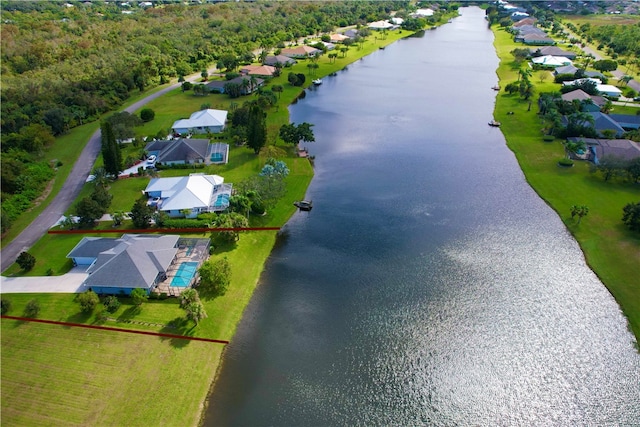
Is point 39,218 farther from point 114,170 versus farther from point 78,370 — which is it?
point 78,370

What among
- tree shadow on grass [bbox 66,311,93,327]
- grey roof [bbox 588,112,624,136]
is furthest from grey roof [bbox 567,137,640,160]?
tree shadow on grass [bbox 66,311,93,327]

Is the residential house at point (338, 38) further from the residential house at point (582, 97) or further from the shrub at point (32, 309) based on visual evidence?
the shrub at point (32, 309)

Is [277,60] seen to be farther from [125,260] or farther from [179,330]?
[179,330]

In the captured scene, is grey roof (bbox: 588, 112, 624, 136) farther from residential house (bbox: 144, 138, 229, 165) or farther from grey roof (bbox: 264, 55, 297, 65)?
grey roof (bbox: 264, 55, 297, 65)

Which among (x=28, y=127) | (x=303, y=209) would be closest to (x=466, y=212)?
(x=303, y=209)

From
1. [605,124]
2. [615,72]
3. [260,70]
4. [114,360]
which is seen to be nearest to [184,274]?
[114,360]

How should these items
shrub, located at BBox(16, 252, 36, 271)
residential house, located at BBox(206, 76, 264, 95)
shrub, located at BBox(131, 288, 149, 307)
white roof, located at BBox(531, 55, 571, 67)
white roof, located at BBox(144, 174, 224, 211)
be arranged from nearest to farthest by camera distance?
shrub, located at BBox(131, 288, 149, 307)
shrub, located at BBox(16, 252, 36, 271)
white roof, located at BBox(144, 174, 224, 211)
residential house, located at BBox(206, 76, 264, 95)
white roof, located at BBox(531, 55, 571, 67)
